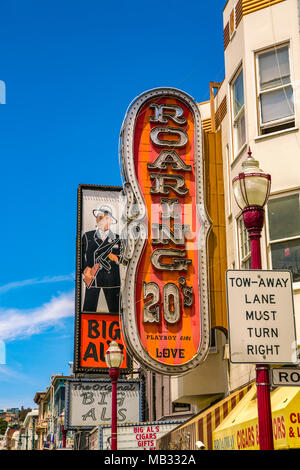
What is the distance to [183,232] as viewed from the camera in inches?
669

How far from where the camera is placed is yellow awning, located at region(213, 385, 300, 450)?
32.0 feet

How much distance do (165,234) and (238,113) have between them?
3724 millimetres

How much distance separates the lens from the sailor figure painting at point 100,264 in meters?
23.8

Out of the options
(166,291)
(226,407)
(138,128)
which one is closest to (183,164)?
(138,128)

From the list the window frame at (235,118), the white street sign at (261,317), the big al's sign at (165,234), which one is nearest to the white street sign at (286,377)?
the white street sign at (261,317)

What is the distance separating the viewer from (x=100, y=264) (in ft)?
79.8

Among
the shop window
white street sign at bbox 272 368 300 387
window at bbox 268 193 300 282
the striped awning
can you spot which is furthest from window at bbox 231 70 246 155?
the shop window

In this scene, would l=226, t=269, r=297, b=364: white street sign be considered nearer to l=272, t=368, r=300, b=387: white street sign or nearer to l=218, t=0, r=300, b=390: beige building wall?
l=272, t=368, r=300, b=387: white street sign

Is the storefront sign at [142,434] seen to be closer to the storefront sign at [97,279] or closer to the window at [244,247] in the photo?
the storefront sign at [97,279]

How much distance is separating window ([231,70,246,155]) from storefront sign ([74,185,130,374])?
6870 mm

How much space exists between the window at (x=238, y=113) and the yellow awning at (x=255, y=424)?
6679 millimetres

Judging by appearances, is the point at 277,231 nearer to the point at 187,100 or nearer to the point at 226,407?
the point at 226,407
